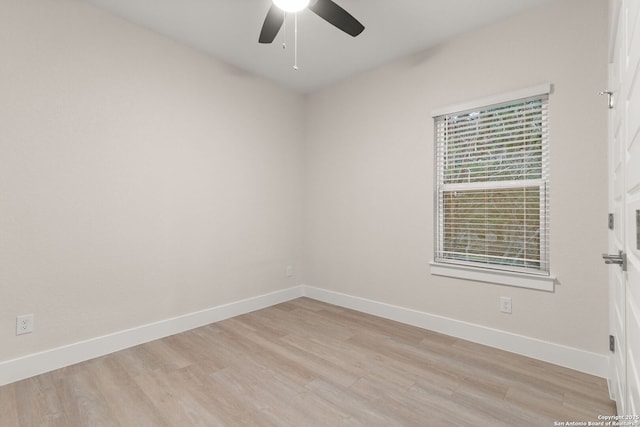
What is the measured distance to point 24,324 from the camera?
206 cm

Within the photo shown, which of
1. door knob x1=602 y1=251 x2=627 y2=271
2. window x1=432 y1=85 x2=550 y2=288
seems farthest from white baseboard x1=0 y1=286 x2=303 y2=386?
door knob x1=602 y1=251 x2=627 y2=271

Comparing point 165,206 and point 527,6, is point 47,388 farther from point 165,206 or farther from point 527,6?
point 527,6

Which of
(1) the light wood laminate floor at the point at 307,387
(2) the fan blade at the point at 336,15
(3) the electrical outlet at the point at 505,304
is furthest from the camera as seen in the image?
(3) the electrical outlet at the point at 505,304

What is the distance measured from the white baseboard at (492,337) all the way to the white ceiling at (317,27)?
97.5 inches

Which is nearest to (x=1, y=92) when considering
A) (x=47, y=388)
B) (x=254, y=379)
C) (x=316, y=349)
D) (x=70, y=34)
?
(x=70, y=34)

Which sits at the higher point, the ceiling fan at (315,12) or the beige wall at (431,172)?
the ceiling fan at (315,12)

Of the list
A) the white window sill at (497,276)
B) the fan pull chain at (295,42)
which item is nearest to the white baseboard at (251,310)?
the white window sill at (497,276)

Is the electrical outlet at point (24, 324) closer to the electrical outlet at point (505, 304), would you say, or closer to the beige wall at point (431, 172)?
the beige wall at point (431, 172)

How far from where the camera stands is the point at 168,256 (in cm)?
278

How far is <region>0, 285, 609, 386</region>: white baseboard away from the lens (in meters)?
2.07

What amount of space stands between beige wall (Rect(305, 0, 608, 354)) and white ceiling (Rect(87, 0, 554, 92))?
0.19 metres

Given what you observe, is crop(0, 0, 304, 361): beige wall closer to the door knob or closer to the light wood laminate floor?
the light wood laminate floor

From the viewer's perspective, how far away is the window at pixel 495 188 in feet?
7.72

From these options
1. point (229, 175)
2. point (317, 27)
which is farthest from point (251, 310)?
point (317, 27)
